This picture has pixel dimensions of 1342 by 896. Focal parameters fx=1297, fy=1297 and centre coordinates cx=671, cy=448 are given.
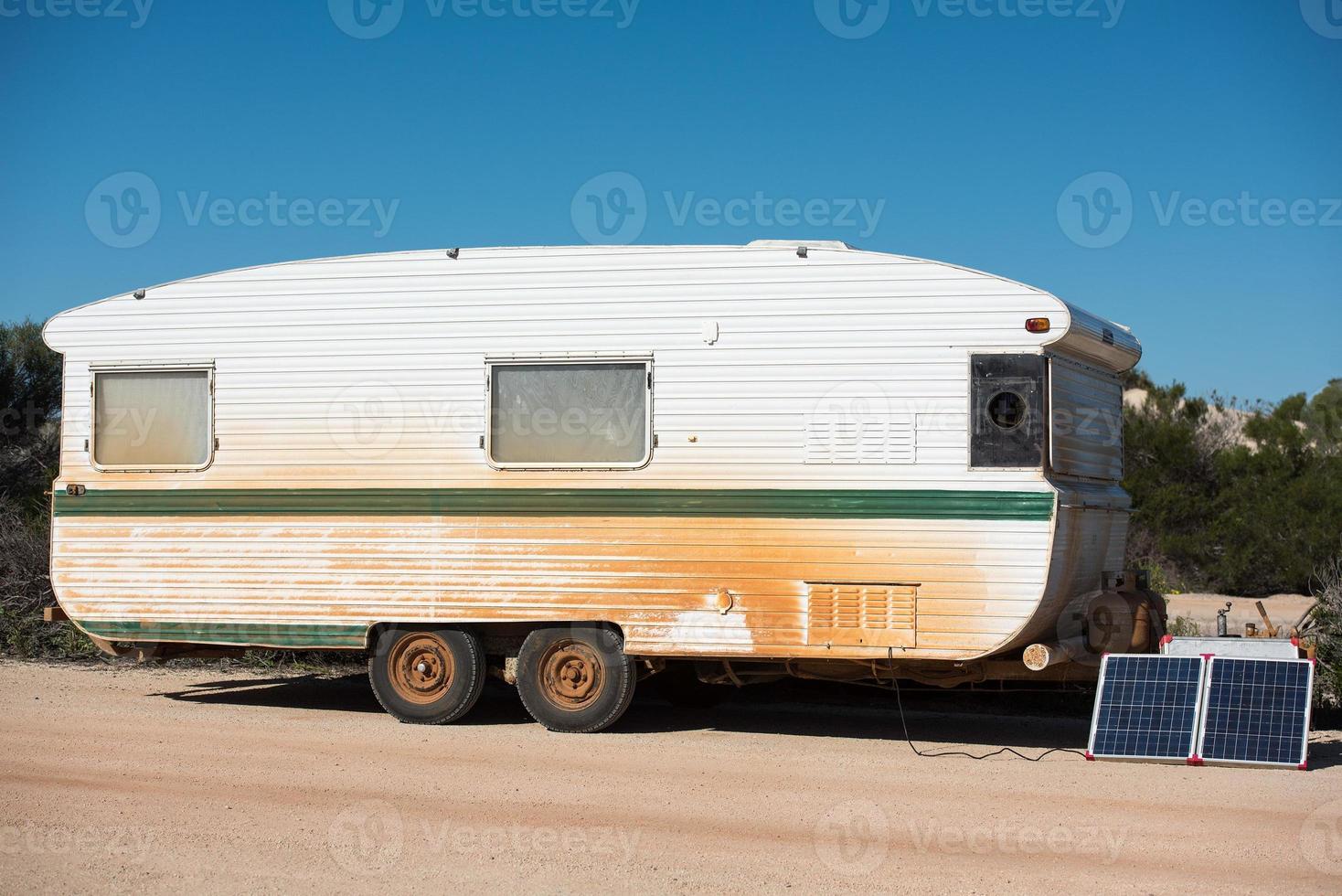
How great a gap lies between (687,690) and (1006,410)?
3.93 metres

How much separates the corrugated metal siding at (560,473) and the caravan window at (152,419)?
0.13m

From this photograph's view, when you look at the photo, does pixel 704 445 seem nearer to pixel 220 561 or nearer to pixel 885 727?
pixel 885 727

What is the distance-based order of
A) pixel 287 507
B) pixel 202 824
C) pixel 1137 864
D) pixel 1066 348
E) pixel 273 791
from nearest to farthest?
pixel 1137 864
pixel 202 824
pixel 273 791
pixel 1066 348
pixel 287 507

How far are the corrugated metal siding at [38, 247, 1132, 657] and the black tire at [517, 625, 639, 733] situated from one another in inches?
8.9

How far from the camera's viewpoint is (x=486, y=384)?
980 centimetres

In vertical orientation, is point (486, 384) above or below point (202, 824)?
above

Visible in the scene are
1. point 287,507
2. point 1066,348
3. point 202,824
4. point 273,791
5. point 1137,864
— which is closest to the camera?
point 1137,864

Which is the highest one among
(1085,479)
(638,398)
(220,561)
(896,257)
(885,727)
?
(896,257)

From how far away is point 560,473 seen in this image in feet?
31.7

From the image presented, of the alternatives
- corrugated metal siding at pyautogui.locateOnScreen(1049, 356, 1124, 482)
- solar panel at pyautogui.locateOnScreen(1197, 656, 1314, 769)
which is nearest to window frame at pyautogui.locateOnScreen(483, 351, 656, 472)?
corrugated metal siding at pyautogui.locateOnScreen(1049, 356, 1124, 482)

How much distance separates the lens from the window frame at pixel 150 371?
33.5ft

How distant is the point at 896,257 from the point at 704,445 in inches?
75.9

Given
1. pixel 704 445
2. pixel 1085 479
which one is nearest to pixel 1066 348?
pixel 1085 479

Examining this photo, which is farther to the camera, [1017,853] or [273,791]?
Answer: [273,791]
